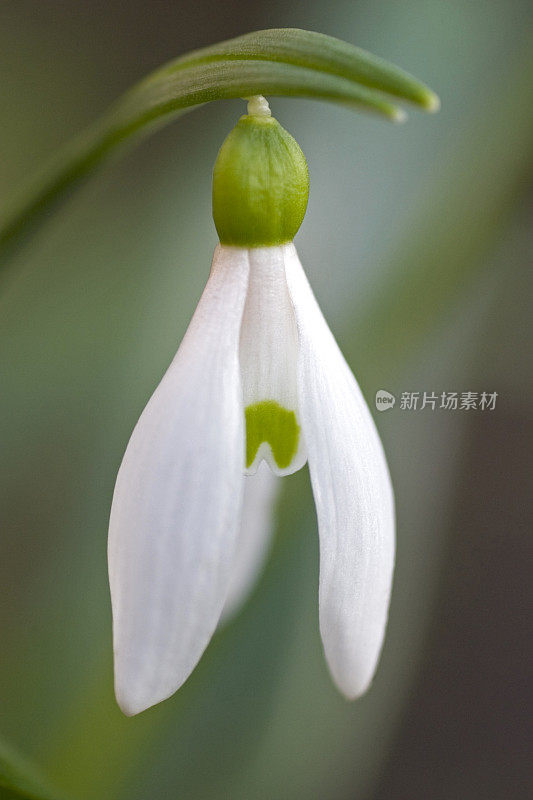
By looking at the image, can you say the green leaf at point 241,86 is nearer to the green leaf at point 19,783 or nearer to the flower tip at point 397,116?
the flower tip at point 397,116

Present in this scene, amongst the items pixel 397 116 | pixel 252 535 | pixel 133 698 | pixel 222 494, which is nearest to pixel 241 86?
pixel 397 116

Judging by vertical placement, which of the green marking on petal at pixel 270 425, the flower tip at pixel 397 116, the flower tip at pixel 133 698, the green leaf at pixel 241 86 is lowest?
the flower tip at pixel 133 698

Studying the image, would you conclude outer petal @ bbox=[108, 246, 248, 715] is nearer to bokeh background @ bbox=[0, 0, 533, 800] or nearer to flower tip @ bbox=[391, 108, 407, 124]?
flower tip @ bbox=[391, 108, 407, 124]

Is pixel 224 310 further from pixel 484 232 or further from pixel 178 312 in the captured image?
pixel 484 232

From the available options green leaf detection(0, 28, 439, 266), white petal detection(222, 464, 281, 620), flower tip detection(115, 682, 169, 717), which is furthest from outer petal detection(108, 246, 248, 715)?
white petal detection(222, 464, 281, 620)

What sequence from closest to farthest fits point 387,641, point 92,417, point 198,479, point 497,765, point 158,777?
point 198,479 → point 158,777 → point 92,417 → point 387,641 → point 497,765

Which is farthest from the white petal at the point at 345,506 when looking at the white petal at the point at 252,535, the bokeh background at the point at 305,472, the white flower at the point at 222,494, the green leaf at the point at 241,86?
the bokeh background at the point at 305,472

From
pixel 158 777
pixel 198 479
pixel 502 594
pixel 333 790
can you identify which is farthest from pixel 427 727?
pixel 198 479
